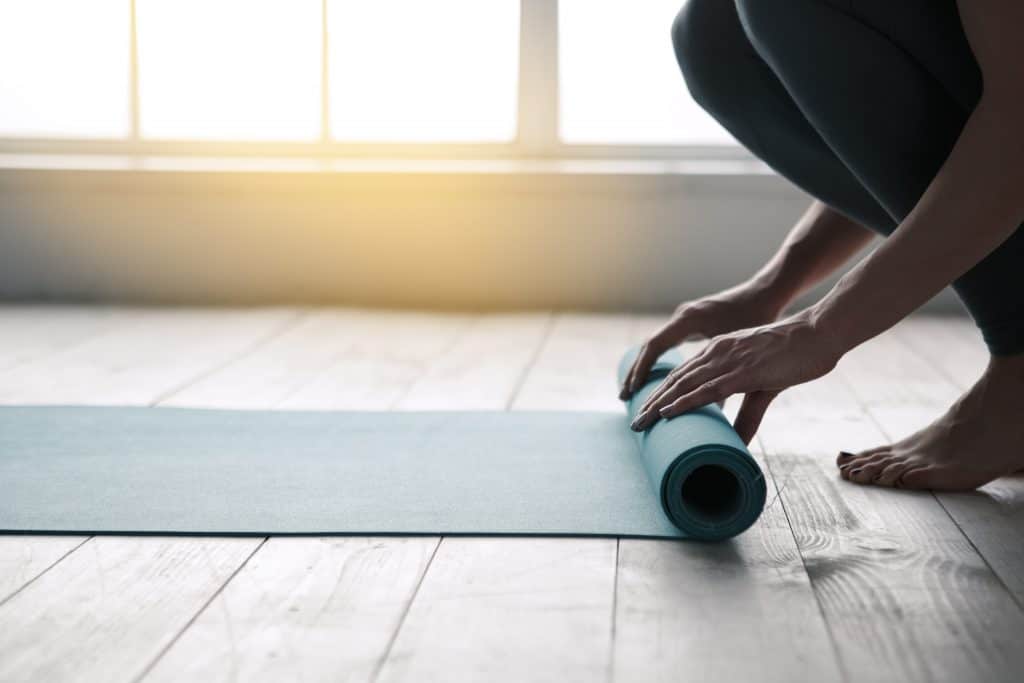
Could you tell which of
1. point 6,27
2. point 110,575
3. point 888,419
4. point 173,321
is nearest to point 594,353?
point 888,419

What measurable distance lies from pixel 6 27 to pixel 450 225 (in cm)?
157

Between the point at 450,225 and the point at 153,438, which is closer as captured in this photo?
the point at 153,438

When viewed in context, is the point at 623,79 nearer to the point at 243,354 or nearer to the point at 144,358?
the point at 243,354

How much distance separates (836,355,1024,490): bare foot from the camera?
4.87 ft

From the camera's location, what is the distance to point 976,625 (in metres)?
1.08

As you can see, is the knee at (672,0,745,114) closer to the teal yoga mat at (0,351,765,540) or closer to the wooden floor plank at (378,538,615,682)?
the teal yoga mat at (0,351,765,540)

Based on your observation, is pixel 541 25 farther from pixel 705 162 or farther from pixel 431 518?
pixel 431 518

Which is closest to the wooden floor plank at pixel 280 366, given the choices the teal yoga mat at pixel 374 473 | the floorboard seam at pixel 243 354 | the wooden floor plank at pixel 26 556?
the floorboard seam at pixel 243 354

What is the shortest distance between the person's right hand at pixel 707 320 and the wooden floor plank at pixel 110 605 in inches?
25.7

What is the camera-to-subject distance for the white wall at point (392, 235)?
130 inches

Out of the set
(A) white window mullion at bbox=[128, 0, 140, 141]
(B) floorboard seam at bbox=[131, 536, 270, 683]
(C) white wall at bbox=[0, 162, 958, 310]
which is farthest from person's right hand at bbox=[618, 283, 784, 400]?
(A) white window mullion at bbox=[128, 0, 140, 141]

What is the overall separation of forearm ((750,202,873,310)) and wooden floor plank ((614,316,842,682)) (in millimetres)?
490

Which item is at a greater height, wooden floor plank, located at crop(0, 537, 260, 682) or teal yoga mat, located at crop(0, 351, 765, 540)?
wooden floor plank, located at crop(0, 537, 260, 682)

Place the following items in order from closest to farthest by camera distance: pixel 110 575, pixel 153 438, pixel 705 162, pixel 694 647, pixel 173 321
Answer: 1. pixel 694 647
2. pixel 110 575
3. pixel 153 438
4. pixel 173 321
5. pixel 705 162
